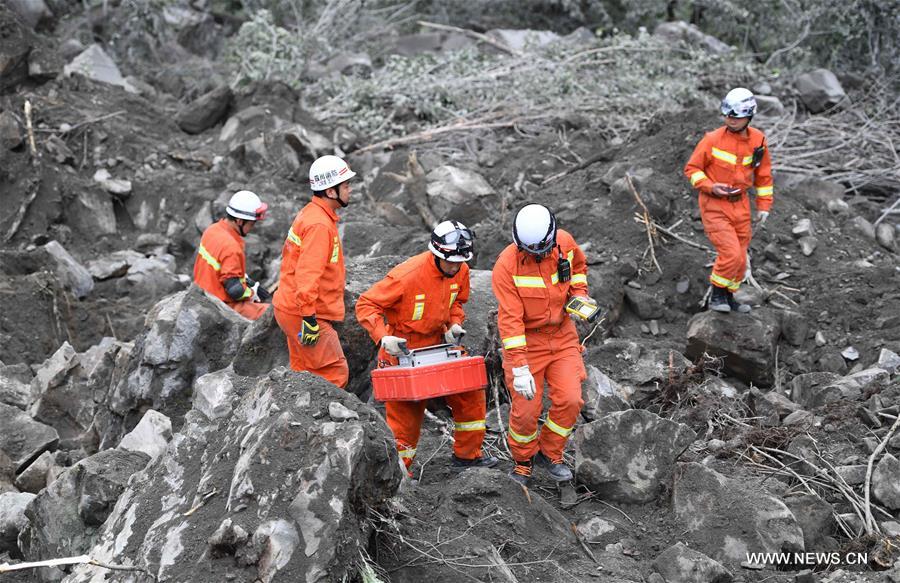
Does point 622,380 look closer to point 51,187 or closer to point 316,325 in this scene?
point 316,325

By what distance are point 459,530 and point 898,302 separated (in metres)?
5.36

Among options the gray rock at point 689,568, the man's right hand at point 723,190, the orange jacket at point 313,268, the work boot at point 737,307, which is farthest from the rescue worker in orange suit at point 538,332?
the work boot at point 737,307

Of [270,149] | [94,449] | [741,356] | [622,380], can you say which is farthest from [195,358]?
[270,149]

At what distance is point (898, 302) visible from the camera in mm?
8672

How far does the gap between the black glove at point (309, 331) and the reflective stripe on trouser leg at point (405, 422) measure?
71 cm

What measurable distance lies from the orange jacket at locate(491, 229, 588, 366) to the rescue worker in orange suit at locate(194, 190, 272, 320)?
3.08 meters

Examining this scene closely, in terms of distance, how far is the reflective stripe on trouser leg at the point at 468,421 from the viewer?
19.2 ft

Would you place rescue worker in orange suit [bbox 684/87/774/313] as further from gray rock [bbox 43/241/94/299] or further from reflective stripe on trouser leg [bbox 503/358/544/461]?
gray rock [bbox 43/241/94/299]

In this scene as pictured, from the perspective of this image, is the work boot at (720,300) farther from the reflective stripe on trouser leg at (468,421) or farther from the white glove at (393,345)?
the white glove at (393,345)

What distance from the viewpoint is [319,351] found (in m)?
6.51

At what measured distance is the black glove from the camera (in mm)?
6270

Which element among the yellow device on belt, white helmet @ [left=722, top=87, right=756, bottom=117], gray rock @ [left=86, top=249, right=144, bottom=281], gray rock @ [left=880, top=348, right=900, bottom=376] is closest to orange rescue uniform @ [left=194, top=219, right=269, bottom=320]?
gray rock @ [left=86, top=249, right=144, bottom=281]

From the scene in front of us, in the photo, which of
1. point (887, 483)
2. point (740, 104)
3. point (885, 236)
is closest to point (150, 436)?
point (887, 483)

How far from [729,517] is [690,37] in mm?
11368
